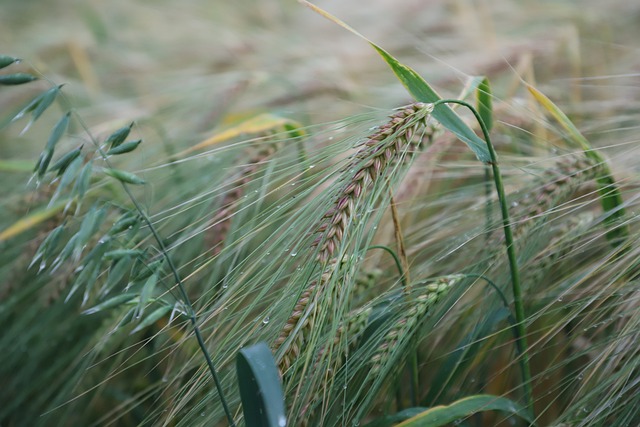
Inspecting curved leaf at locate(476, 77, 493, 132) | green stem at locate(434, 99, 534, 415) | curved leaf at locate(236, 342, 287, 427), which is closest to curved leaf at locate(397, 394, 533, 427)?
green stem at locate(434, 99, 534, 415)

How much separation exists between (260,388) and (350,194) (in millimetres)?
177

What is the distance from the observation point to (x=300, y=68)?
4.40ft

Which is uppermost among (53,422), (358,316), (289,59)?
(289,59)

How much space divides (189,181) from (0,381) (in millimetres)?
406

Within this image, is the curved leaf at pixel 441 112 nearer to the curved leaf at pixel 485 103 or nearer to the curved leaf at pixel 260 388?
the curved leaf at pixel 485 103

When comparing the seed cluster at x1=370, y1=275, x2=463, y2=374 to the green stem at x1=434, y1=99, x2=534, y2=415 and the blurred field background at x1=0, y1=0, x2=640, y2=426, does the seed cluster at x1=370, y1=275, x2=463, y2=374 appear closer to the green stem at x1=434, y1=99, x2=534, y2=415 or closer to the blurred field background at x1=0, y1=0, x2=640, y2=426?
the green stem at x1=434, y1=99, x2=534, y2=415

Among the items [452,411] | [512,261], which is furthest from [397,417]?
[512,261]

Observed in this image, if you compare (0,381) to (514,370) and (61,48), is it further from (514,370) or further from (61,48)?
(61,48)

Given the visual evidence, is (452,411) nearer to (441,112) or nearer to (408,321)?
(408,321)

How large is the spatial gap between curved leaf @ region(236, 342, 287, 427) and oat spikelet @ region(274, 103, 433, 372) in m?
0.05

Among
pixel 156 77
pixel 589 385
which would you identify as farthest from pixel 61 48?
pixel 589 385

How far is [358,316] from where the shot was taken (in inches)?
26.5

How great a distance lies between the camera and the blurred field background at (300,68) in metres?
1.03

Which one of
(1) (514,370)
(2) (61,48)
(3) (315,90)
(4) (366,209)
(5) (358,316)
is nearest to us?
(4) (366,209)
